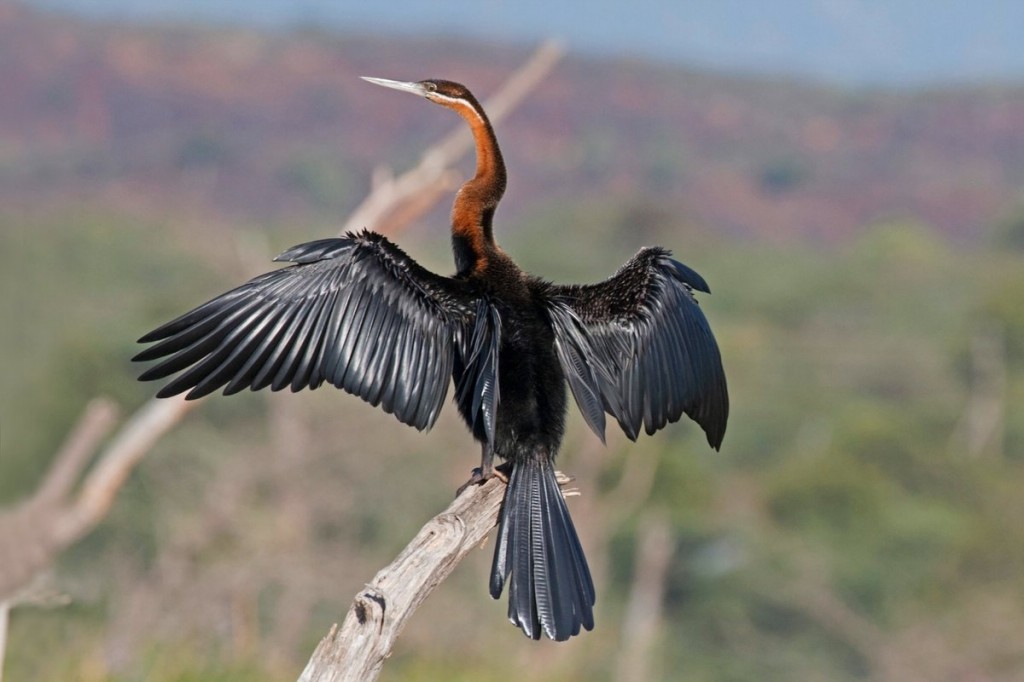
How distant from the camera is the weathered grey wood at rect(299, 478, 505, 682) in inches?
145

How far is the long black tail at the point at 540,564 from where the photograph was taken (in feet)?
13.9

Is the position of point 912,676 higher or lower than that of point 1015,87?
lower

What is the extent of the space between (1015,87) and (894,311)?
44.6 meters

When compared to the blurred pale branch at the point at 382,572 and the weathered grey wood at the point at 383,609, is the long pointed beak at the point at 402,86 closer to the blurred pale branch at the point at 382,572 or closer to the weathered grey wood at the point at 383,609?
the blurred pale branch at the point at 382,572

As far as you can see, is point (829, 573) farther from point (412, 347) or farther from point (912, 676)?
point (412, 347)

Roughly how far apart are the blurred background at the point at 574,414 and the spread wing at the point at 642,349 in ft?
6.63

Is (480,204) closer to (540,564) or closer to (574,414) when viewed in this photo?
(540,564)

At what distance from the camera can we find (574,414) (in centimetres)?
2144

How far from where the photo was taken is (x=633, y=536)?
86.0ft

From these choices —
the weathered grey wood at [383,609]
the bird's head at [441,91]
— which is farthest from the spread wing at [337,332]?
the bird's head at [441,91]

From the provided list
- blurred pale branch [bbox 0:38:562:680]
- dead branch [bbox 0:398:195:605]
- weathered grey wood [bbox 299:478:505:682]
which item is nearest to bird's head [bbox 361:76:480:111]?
blurred pale branch [bbox 0:38:562:680]

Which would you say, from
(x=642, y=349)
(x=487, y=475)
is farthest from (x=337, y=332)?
(x=642, y=349)

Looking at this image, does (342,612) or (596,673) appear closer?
(342,612)

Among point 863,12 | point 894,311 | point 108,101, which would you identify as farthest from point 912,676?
point 863,12
